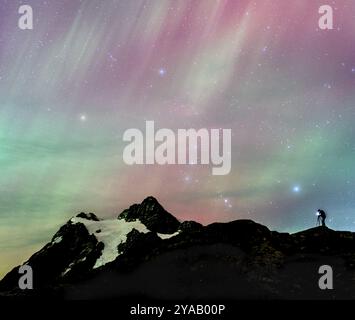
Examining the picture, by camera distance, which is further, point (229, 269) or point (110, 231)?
point (110, 231)

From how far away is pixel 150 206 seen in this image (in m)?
144

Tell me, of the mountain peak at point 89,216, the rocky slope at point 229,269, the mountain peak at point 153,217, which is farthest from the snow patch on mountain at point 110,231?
the rocky slope at point 229,269

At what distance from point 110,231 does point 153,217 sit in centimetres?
1305

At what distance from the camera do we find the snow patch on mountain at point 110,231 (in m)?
113

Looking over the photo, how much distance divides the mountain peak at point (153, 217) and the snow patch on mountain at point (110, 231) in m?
2.19

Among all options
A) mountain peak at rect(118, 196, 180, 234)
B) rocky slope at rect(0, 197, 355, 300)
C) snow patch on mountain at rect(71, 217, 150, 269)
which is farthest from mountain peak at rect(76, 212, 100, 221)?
rocky slope at rect(0, 197, 355, 300)

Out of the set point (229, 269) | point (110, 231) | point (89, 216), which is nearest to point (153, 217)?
point (110, 231)

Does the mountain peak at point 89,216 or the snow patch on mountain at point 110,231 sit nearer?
the snow patch on mountain at point 110,231

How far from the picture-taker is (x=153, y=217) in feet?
443

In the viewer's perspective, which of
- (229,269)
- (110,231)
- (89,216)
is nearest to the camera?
(229,269)

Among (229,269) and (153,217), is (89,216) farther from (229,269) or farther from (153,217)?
(229,269)

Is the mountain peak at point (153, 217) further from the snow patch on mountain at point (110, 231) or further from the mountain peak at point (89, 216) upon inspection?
the mountain peak at point (89, 216)
